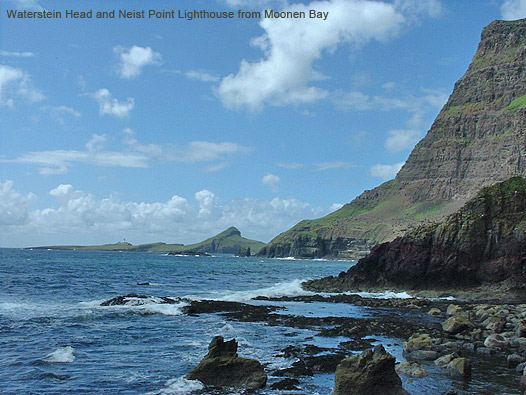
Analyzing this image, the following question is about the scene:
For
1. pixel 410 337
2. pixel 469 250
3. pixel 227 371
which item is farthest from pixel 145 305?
pixel 469 250

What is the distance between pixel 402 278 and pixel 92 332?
47.6 meters

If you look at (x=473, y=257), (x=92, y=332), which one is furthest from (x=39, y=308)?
(x=473, y=257)

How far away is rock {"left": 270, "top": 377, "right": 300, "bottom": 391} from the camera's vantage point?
21062 mm

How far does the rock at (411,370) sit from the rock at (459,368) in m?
1.47

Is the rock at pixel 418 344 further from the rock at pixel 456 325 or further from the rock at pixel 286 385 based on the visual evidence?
the rock at pixel 286 385

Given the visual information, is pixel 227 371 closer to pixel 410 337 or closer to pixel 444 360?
pixel 444 360

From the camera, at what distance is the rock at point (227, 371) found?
21.7 metres

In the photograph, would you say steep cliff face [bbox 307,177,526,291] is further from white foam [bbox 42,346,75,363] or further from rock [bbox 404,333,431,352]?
white foam [bbox 42,346,75,363]

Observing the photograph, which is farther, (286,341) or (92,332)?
(92,332)

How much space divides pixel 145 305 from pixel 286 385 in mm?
31342

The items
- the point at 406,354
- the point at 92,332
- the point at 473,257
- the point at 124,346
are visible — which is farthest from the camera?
the point at 473,257

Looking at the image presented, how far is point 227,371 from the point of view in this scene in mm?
22438

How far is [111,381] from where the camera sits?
22.5 m

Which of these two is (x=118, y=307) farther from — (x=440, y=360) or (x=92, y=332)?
(x=440, y=360)
